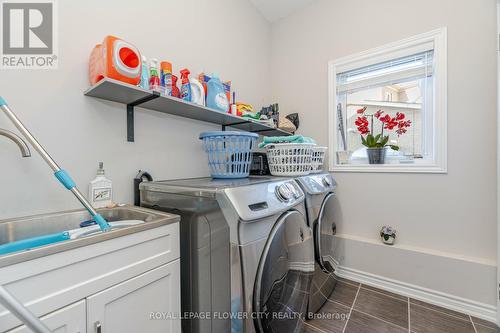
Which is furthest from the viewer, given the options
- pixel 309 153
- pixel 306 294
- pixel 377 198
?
pixel 377 198

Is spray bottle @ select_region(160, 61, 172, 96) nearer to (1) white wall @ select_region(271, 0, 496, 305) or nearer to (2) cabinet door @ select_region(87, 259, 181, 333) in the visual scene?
(2) cabinet door @ select_region(87, 259, 181, 333)

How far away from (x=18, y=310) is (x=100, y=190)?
787 millimetres

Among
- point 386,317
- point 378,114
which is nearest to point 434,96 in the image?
point 378,114

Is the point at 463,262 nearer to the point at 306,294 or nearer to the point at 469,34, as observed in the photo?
the point at 306,294

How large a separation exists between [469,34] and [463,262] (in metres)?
1.68

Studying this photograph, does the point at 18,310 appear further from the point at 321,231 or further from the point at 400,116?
the point at 400,116

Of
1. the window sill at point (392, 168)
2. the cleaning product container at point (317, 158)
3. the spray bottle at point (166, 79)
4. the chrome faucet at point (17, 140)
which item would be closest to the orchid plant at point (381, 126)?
the window sill at point (392, 168)

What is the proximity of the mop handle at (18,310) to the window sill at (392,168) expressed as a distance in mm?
2199

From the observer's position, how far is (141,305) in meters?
0.88

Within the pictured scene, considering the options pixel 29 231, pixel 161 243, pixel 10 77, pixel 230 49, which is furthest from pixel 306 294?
pixel 230 49

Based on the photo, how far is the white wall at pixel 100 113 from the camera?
100 cm

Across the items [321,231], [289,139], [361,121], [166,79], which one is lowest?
[321,231]

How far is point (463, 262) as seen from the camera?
159 centimetres

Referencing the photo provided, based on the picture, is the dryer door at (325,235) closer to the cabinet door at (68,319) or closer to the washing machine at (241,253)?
the washing machine at (241,253)
